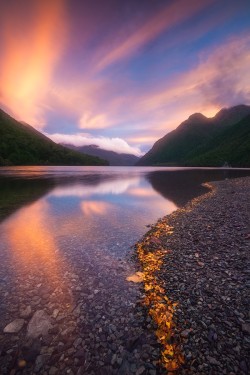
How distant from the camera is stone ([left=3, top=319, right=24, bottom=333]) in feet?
24.8

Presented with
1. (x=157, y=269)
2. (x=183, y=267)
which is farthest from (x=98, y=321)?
(x=183, y=267)

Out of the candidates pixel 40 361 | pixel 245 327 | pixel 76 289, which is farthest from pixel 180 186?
pixel 40 361

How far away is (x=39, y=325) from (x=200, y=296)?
6.32 metres

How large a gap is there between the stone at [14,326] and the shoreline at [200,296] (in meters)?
4.85

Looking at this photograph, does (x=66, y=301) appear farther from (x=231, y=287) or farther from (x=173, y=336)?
(x=231, y=287)

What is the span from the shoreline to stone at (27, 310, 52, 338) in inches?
154

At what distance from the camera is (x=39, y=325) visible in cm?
780

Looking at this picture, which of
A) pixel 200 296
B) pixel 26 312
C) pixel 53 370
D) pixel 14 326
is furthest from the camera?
pixel 200 296

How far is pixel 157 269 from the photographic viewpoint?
11367mm

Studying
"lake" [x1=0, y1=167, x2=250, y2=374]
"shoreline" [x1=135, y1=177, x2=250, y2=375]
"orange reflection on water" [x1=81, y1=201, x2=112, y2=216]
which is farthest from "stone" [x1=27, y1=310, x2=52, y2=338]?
"orange reflection on water" [x1=81, y1=201, x2=112, y2=216]

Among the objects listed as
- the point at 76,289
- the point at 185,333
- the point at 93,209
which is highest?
the point at 185,333

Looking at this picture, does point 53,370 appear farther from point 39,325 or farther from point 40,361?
point 39,325

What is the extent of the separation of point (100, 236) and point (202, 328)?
37.5ft

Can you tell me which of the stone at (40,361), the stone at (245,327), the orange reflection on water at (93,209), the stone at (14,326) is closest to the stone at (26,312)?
the stone at (14,326)
